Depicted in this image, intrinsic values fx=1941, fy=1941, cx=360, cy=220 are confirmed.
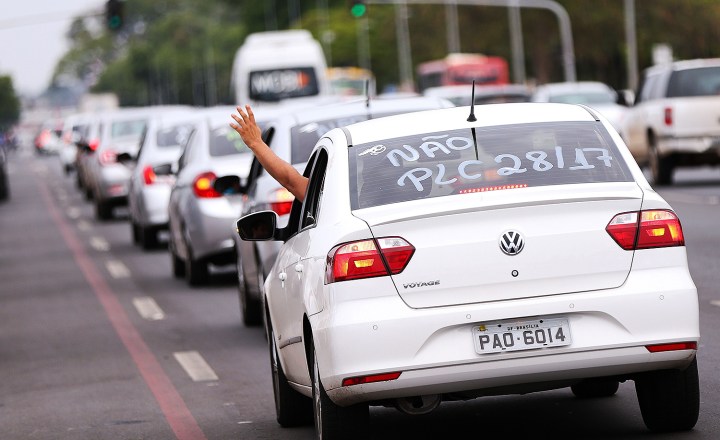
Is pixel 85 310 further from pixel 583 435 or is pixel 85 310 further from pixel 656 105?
pixel 656 105

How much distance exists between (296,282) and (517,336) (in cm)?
129

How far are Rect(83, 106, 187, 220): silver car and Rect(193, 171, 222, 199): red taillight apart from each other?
12721 millimetres

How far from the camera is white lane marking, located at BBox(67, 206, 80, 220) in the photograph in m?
36.4

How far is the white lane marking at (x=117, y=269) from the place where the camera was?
843 inches


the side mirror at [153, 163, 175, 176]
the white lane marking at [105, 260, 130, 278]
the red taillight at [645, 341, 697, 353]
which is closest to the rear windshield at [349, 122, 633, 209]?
the red taillight at [645, 341, 697, 353]

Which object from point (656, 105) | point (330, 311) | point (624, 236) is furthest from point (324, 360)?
point (656, 105)

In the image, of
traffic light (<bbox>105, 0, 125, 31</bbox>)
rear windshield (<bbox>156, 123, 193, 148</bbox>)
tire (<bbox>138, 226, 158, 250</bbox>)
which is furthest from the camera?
traffic light (<bbox>105, 0, 125, 31</bbox>)

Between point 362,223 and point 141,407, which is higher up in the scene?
point 362,223

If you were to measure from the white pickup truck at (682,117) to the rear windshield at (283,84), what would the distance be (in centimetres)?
2204

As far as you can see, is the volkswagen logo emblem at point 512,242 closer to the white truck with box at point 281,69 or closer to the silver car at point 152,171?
the silver car at point 152,171

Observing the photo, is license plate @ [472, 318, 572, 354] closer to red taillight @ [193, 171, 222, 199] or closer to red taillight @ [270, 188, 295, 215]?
red taillight @ [270, 188, 295, 215]

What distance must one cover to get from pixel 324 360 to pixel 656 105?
944 inches

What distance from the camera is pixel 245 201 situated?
47.6 feet

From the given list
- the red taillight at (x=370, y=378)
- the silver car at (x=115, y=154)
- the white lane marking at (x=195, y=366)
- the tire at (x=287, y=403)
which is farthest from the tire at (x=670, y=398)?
the silver car at (x=115, y=154)
